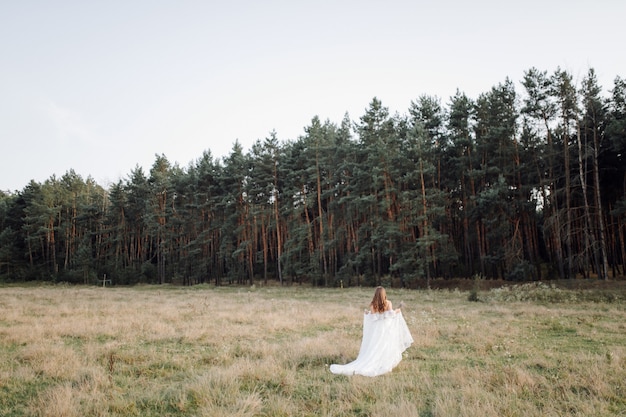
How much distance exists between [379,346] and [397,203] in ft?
91.0

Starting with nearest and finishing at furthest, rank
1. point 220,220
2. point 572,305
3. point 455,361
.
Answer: point 455,361, point 572,305, point 220,220

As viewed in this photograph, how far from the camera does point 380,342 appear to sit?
8414 millimetres

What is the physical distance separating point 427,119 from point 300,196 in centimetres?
1602

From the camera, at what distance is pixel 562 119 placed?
92.6ft

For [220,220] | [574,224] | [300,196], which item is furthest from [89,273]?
[574,224]

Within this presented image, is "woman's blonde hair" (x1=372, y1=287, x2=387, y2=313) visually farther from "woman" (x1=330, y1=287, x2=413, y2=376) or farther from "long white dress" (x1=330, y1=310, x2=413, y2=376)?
"long white dress" (x1=330, y1=310, x2=413, y2=376)

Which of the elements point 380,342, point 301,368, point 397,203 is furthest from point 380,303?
point 397,203

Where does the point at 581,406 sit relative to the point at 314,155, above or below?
below

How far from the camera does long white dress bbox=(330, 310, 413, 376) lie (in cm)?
805

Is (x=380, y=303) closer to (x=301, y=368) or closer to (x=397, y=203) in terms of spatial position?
(x=301, y=368)

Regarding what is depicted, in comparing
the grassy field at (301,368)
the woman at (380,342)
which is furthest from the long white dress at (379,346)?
the grassy field at (301,368)

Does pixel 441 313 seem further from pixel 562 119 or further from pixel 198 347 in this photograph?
pixel 562 119

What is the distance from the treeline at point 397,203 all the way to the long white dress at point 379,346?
68.3 feet

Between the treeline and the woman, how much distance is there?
822 inches
